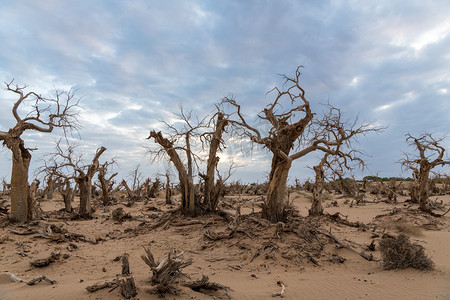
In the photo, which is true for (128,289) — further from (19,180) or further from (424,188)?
(424,188)

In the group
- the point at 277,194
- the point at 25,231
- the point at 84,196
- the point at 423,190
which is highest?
the point at 423,190

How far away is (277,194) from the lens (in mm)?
10898

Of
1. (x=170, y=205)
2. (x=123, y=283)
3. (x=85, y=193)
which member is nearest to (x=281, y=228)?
(x=123, y=283)

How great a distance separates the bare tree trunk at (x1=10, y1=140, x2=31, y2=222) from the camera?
38.8ft

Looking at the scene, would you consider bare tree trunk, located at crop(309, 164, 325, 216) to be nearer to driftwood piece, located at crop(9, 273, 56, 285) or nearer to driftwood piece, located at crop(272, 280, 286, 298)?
driftwood piece, located at crop(272, 280, 286, 298)

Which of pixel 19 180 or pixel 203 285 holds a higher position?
pixel 19 180

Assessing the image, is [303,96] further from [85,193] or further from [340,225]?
[85,193]

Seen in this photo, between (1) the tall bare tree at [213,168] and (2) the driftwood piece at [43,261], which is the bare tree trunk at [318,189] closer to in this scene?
(1) the tall bare tree at [213,168]

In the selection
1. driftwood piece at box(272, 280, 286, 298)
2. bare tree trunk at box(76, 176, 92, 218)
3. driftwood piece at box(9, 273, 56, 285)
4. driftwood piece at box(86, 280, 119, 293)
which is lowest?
driftwood piece at box(272, 280, 286, 298)

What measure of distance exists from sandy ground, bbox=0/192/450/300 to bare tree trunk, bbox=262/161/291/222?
1.03m

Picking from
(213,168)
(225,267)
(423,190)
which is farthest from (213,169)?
(423,190)

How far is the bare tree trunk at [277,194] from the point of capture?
35.2 feet

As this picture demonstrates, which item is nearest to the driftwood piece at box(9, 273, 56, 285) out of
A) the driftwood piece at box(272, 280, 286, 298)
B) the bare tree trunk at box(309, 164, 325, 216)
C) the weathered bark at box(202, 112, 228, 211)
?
the driftwood piece at box(272, 280, 286, 298)

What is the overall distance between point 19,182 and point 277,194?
9.69 m
